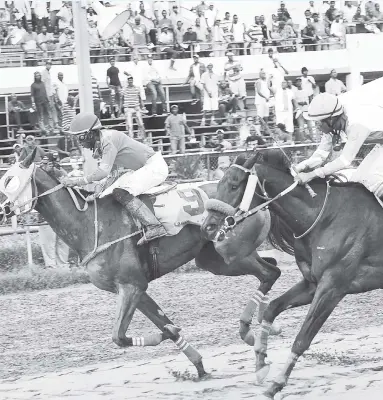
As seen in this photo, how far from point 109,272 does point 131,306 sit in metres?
0.39

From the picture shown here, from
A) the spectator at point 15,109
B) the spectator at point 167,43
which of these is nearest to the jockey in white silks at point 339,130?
the spectator at point 15,109

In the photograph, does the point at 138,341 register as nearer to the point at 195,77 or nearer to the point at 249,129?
the point at 249,129

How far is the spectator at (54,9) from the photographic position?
868 inches

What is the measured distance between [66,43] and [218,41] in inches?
149

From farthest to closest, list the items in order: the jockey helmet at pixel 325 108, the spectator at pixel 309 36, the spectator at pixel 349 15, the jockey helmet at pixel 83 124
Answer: the spectator at pixel 349 15
the spectator at pixel 309 36
the jockey helmet at pixel 83 124
the jockey helmet at pixel 325 108

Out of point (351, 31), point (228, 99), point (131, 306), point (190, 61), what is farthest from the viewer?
point (351, 31)

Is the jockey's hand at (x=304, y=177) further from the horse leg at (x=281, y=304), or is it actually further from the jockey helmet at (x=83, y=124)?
the jockey helmet at (x=83, y=124)

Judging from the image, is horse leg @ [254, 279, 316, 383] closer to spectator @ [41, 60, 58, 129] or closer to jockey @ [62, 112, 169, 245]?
jockey @ [62, 112, 169, 245]

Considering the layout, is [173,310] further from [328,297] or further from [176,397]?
[328,297]

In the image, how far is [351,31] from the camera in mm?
25531

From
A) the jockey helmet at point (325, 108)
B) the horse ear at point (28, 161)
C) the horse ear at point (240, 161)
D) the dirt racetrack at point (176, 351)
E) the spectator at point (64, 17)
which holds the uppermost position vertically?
the spectator at point (64, 17)

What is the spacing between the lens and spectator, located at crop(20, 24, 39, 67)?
21.3 metres

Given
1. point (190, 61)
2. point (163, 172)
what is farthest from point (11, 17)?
point (163, 172)

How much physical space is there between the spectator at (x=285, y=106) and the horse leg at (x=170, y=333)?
1183 centimetres
